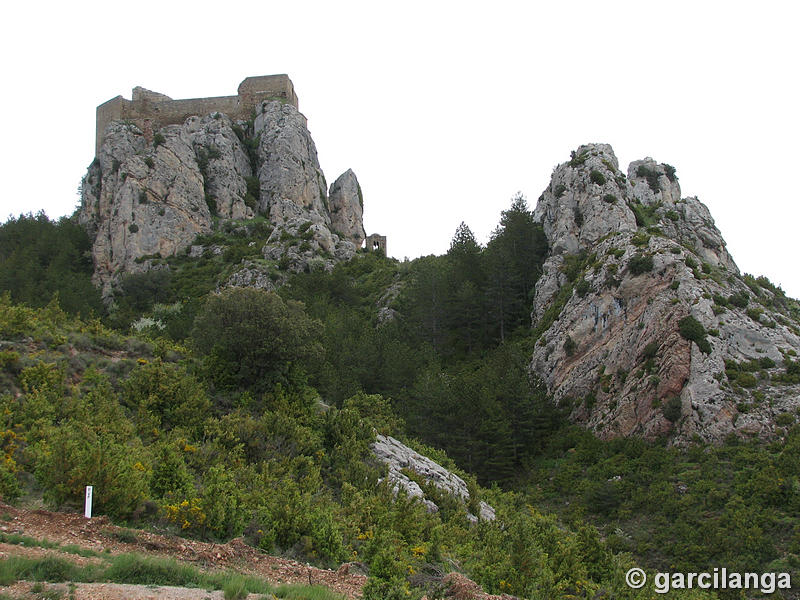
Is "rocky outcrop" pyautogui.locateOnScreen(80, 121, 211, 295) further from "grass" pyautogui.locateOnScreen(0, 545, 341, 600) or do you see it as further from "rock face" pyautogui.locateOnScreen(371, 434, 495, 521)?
"grass" pyautogui.locateOnScreen(0, 545, 341, 600)

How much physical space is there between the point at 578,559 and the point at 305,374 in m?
11.5

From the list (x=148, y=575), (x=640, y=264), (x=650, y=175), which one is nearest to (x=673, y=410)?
(x=640, y=264)

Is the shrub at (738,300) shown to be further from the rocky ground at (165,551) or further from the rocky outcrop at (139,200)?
the rocky outcrop at (139,200)

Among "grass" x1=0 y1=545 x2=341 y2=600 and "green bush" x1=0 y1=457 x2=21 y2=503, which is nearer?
"grass" x1=0 y1=545 x2=341 y2=600

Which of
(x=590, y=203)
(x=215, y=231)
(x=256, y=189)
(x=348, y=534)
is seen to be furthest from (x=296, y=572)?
(x=256, y=189)

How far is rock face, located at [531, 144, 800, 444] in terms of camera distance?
27891 mm

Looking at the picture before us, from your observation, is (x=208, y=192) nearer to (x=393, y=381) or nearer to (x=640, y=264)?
(x=393, y=381)

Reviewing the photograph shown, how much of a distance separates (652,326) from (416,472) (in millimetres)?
18149

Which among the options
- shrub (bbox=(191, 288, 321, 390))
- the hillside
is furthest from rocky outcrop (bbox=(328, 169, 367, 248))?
shrub (bbox=(191, 288, 321, 390))

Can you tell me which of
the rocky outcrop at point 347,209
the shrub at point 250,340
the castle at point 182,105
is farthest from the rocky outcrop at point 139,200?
the shrub at point 250,340

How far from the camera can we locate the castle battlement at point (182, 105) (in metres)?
64.5

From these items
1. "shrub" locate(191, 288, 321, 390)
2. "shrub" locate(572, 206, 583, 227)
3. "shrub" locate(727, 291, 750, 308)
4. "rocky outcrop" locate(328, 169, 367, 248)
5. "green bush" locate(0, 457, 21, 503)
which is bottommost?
"green bush" locate(0, 457, 21, 503)

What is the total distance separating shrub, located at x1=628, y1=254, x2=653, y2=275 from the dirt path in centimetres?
2869

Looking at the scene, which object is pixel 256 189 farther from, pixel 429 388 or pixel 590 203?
pixel 429 388
